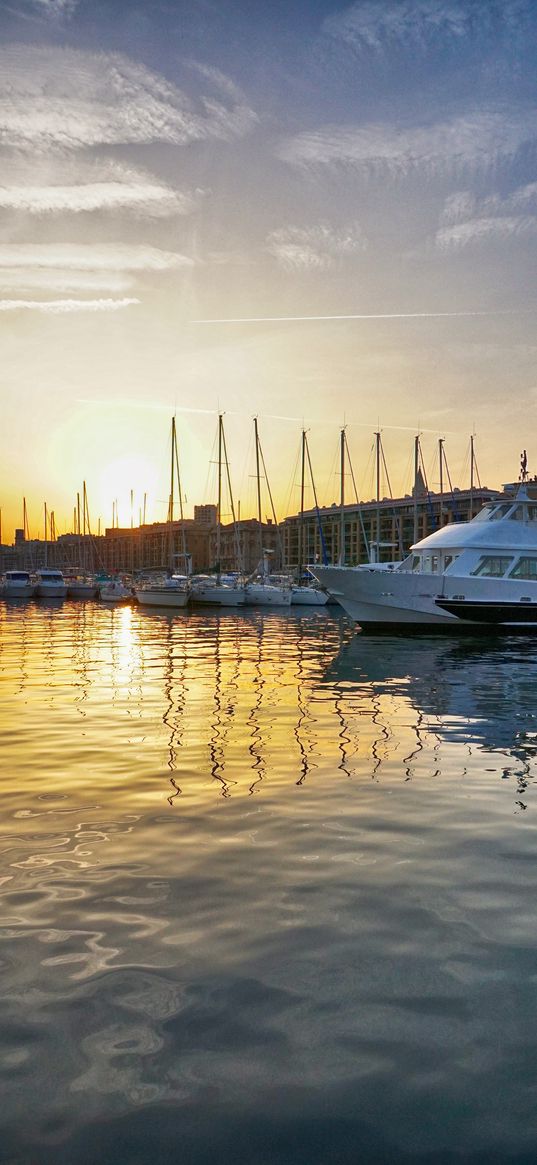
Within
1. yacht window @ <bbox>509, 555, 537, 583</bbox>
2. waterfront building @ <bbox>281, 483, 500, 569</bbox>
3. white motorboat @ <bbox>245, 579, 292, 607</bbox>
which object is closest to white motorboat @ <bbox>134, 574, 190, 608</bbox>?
white motorboat @ <bbox>245, 579, 292, 607</bbox>

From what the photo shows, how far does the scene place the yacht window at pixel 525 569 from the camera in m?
33.4

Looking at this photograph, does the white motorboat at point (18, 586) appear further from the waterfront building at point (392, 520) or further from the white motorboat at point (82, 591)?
the waterfront building at point (392, 520)

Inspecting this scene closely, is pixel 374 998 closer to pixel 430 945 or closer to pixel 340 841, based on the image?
pixel 430 945

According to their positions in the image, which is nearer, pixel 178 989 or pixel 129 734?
pixel 178 989

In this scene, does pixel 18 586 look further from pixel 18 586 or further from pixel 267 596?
pixel 267 596

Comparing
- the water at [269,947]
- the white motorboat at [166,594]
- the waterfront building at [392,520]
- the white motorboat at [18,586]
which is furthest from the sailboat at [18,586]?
the water at [269,947]

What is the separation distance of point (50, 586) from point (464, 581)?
62844mm

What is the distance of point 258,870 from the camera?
6.71m

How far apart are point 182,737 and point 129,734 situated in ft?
2.97

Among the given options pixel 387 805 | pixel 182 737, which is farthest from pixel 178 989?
pixel 182 737

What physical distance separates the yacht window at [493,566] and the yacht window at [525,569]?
34 centimetres

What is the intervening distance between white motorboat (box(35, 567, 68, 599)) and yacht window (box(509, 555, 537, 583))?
63.5 m

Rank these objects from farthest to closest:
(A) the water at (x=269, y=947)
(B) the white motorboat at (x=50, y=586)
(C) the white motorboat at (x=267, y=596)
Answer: (B) the white motorboat at (x=50, y=586), (C) the white motorboat at (x=267, y=596), (A) the water at (x=269, y=947)

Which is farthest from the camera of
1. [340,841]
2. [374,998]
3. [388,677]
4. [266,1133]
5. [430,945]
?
[388,677]
